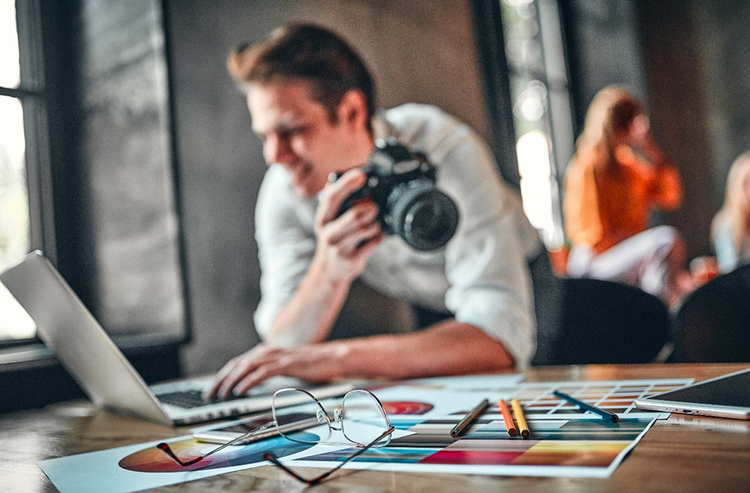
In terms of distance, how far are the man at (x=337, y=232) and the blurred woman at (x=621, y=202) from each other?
5.53 feet

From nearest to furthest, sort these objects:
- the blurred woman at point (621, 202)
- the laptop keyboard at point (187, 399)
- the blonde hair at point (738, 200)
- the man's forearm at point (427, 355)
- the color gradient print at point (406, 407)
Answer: the color gradient print at point (406, 407) → the laptop keyboard at point (187, 399) → the man's forearm at point (427, 355) → the blurred woman at point (621, 202) → the blonde hair at point (738, 200)

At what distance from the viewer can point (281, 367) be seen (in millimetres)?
1060

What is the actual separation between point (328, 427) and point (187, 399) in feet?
1.20

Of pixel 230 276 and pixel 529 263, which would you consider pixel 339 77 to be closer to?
pixel 230 276

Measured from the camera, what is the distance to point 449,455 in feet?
1.65

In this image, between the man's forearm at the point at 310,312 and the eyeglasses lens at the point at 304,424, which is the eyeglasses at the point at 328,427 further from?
the man's forearm at the point at 310,312

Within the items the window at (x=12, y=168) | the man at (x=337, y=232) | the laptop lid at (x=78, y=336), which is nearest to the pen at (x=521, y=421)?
the laptop lid at (x=78, y=336)

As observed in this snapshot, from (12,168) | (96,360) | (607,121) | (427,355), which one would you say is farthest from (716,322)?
(607,121)

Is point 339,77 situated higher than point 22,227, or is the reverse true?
point 339,77

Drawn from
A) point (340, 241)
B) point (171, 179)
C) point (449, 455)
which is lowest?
point (449, 455)

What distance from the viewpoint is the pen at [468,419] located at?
56 centimetres

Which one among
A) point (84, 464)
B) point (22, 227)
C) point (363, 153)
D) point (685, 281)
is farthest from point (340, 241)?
point (685, 281)

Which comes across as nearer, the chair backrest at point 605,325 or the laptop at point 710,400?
the laptop at point 710,400

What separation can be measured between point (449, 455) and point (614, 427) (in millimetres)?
147
